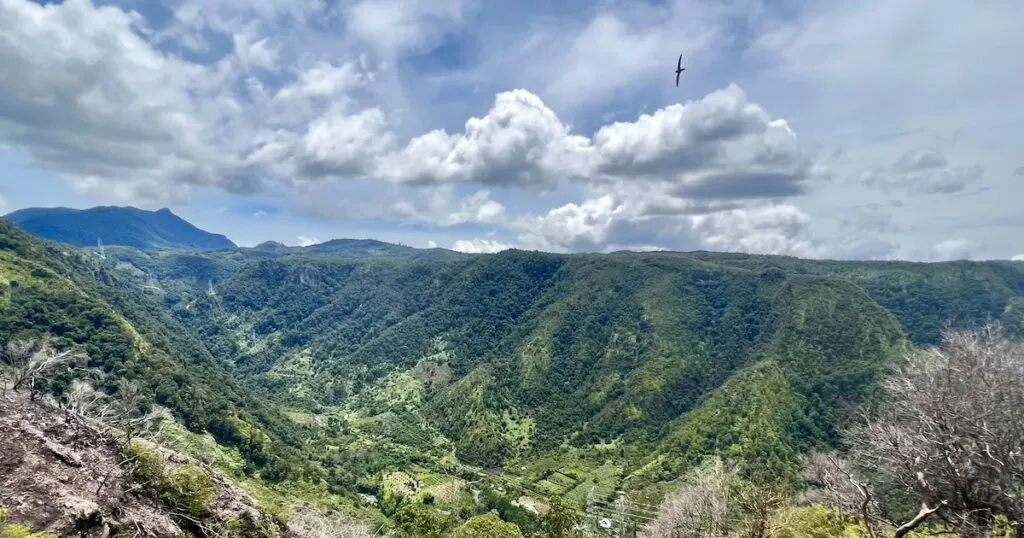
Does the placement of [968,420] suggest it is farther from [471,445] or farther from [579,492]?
[471,445]

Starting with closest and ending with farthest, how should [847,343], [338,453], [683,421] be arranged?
[338,453], [683,421], [847,343]

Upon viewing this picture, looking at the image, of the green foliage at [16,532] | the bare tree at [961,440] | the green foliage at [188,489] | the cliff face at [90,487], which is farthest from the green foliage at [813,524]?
the green foliage at [16,532]

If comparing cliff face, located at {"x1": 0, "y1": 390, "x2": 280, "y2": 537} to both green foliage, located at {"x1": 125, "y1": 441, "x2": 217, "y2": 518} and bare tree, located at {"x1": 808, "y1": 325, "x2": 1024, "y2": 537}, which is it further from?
bare tree, located at {"x1": 808, "y1": 325, "x2": 1024, "y2": 537}

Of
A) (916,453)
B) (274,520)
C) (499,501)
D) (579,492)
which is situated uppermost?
(916,453)

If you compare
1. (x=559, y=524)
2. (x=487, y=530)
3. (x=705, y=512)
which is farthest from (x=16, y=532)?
(x=705, y=512)

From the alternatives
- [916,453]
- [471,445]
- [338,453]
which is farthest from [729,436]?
[916,453]

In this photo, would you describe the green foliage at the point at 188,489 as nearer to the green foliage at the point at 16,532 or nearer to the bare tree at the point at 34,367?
the bare tree at the point at 34,367

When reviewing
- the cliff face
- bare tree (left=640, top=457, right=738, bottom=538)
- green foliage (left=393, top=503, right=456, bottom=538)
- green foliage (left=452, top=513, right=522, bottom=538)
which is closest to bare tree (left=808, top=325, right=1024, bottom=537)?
bare tree (left=640, top=457, right=738, bottom=538)
